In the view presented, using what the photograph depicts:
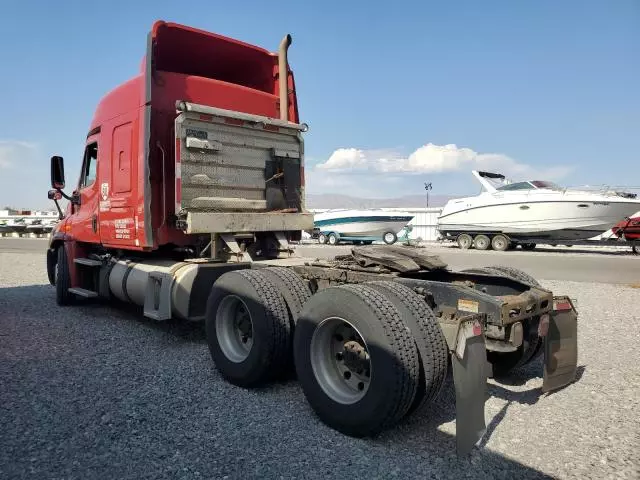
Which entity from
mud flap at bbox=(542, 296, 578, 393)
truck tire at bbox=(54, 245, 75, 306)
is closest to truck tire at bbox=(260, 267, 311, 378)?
mud flap at bbox=(542, 296, 578, 393)

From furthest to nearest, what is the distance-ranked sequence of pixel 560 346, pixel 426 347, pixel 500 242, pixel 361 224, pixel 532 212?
pixel 361 224 → pixel 500 242 → pixel 532 212 → pixel 560 346 → pixel 426 347

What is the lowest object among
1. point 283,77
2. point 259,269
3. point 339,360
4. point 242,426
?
point 242,426

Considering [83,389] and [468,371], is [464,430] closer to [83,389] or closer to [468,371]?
[468,371]

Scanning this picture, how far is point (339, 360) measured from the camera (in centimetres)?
368

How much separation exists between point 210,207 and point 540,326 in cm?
382

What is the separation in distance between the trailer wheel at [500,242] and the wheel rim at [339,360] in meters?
20.0

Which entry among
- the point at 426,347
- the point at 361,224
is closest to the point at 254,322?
the point at 426,347

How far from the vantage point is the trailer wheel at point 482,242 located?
74.6 feet

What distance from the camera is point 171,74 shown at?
6.00 m

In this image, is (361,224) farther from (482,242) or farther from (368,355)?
(368,355)

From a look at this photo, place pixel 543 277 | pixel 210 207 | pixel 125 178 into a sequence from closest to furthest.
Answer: pixel 210 207 → pixel 125 178 → pixel 543 277

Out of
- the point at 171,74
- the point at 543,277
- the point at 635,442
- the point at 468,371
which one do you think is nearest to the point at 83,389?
the point at 468,371

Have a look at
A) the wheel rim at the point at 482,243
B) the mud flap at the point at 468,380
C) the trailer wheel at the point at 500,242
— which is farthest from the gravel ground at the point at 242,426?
the wheel rim at the point at 482,243

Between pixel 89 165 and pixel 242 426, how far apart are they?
5.63 meters
